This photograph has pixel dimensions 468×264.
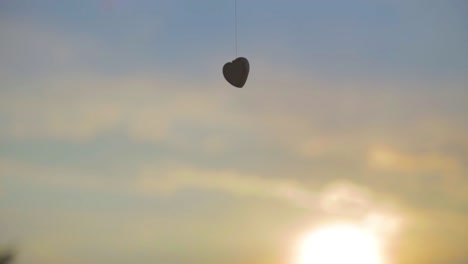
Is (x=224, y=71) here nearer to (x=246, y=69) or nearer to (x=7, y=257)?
(x=246, y=69)

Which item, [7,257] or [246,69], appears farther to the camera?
[7,257]

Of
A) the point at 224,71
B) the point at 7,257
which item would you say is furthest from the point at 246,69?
the point at 7,257
